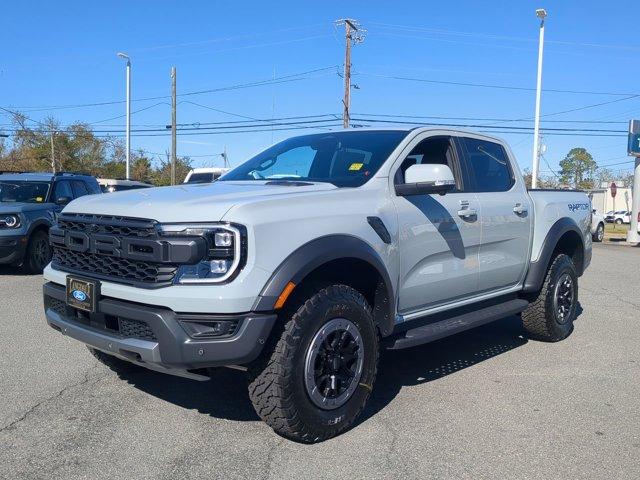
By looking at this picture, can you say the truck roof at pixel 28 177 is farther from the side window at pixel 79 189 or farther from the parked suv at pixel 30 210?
the side window at pixel 79 189

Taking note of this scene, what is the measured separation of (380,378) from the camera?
4945mm

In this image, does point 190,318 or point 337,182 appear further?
point 337,182

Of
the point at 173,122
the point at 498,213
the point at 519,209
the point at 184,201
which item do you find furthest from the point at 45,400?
the point at 173,122

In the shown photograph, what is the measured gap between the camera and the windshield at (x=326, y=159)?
14.5 ft

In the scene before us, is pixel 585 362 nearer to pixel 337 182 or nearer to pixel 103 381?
pixel 337 182

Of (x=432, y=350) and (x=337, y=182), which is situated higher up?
(x=337, y=182)

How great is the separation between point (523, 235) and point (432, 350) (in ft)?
4.60

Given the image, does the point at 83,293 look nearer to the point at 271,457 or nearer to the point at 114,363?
the point at 114,363

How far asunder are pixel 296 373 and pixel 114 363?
1943 millimetres

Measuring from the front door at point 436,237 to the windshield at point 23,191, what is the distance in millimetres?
8278

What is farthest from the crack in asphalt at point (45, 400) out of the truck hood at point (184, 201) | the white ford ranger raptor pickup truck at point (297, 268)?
the truck hood at point (184, 201)

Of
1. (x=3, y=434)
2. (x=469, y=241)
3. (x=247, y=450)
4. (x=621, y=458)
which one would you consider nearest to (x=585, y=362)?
(x=469, y=241)

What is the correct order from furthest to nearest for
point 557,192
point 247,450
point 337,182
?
point 557,192
point 337,182
point 247,450

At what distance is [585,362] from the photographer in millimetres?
5559
